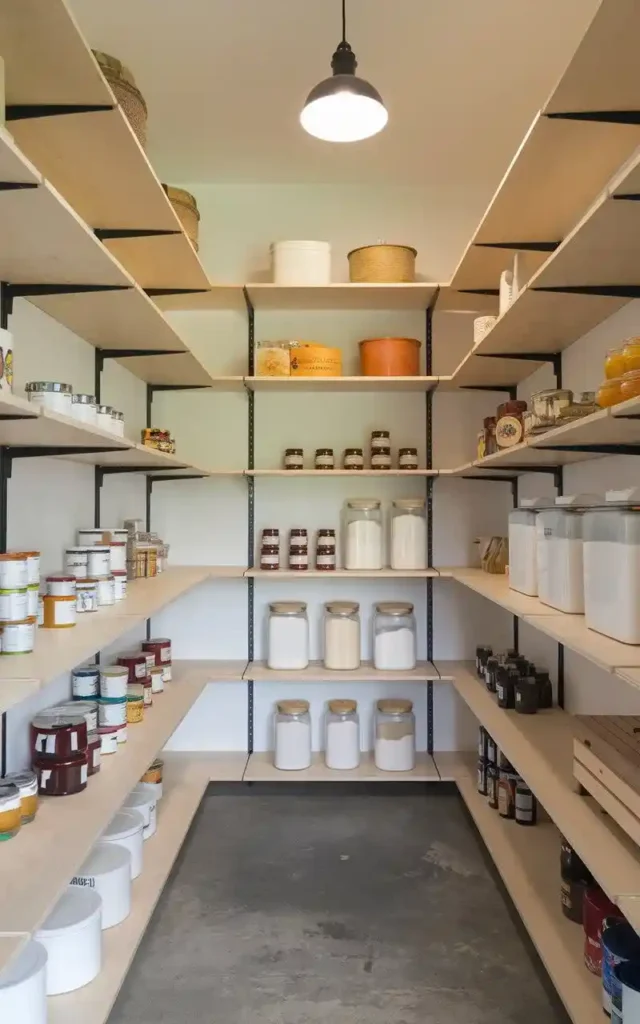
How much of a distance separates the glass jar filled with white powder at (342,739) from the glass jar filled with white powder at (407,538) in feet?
2.22

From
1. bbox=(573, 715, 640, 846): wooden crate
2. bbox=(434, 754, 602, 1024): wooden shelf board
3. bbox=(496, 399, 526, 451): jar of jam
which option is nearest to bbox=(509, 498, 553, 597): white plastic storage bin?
bbox=(496, 399, 526, 451): jar of jam

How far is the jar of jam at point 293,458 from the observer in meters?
3.41

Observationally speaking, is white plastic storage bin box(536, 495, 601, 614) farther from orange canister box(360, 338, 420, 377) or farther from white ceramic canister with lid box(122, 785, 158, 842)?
white ceramic canister with lid box(122, 785, 158, 842)

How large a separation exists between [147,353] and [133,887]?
1.88m

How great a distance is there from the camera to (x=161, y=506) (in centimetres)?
366

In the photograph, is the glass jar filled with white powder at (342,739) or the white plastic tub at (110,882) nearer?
the white plastic tub at (110,882)

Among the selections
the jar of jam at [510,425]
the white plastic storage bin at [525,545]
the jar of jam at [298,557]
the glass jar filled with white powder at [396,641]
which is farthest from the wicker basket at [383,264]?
the glass jar filled with white powder at [396,641]

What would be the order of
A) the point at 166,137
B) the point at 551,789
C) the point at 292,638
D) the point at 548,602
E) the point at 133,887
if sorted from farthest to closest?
the point at 292,638 < the point at 166,137 < the point at 133,887 < the point at 548,602 < the point at 551,789

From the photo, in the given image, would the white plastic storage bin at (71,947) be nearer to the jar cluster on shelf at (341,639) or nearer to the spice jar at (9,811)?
the spice jar at (9,811)

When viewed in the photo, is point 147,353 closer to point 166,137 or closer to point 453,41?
point 166,137

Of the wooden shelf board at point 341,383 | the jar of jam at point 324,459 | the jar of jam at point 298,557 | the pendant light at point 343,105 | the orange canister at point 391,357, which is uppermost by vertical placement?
the pendant light at point 343,105

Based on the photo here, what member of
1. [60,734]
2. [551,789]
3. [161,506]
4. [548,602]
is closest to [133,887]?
[60,734]

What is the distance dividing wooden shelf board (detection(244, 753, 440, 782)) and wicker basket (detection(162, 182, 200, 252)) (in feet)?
7.48

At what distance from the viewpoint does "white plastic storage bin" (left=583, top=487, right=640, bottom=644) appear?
150 centimetres
